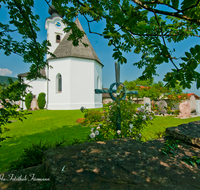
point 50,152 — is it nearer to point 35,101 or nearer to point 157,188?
point 157,188

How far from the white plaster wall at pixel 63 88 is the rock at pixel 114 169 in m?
15.7

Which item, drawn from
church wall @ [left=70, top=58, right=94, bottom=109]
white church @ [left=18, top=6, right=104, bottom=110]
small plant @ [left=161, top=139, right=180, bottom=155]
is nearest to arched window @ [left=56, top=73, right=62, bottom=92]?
white church @ [left=18, top=6, right=104, bottom=110]

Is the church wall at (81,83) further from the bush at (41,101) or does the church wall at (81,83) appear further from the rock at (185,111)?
the rock at (185,111)

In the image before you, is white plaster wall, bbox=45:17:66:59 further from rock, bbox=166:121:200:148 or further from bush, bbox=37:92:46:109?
rock, bbox=166:121:200:148

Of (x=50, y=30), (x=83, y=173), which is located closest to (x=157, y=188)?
(x=83, y=173)

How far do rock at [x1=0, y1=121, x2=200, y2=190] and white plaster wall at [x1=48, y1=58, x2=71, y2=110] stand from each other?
15702 mm

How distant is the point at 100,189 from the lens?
0.97m

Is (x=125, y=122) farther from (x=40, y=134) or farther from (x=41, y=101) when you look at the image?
(x=41, y=101)

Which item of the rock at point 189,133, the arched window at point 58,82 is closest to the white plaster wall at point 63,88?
the arched window at point 58,82

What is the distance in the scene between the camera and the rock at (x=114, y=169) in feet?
3.42

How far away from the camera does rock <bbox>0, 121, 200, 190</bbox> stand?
1.04 m

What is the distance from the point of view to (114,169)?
3.99ft

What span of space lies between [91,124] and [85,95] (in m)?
10.5

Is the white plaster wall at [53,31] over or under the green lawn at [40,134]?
over
